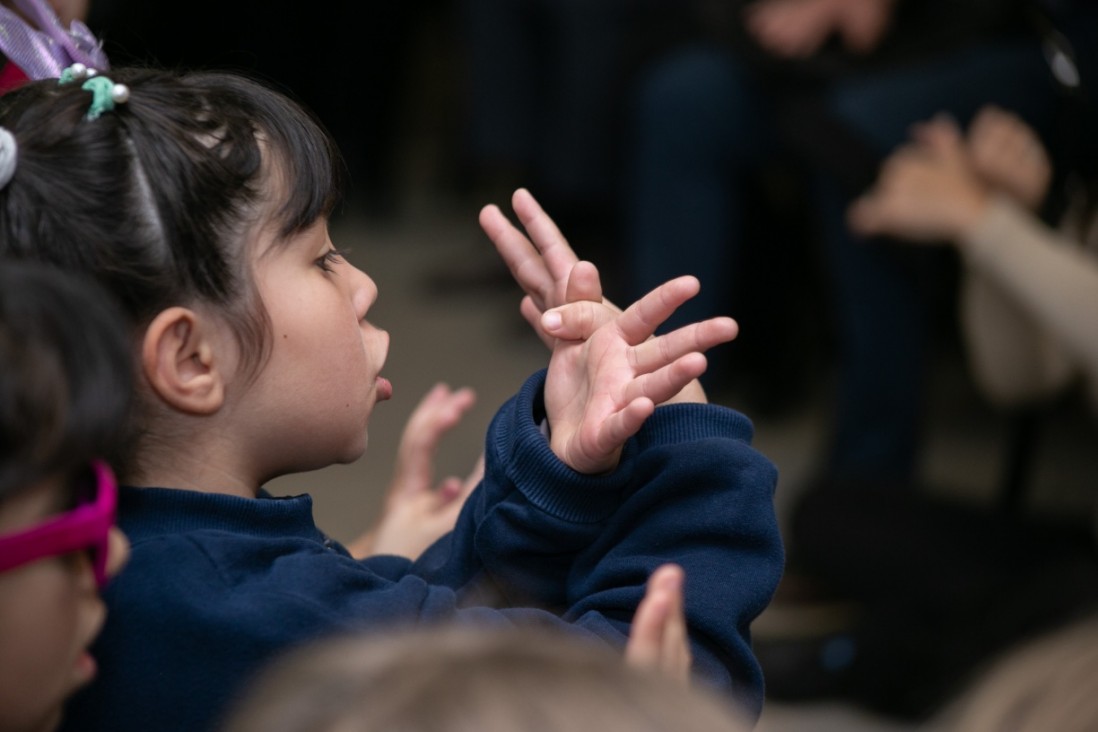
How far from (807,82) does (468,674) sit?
62.8 inches

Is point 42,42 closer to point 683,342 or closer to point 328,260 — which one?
point 328,260

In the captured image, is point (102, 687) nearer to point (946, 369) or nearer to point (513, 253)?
point (513, 253)

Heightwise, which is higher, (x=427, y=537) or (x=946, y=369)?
(x=427, y=537)

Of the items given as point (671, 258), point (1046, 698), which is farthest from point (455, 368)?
point (1046, 698)

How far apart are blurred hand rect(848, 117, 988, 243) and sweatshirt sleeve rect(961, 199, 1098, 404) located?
3 cm

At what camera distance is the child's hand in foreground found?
0.88m

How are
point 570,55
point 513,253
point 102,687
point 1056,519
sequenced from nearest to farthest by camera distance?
point 102,687 → point 513,253 → point 1056,519 → point 570,55

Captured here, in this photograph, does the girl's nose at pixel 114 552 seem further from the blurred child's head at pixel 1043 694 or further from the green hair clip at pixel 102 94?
the blurred child's head at pixel 1043 694

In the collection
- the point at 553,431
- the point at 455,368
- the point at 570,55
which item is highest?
the point at 553,431

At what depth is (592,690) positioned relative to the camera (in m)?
0.47

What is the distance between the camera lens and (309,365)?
31.4 inches

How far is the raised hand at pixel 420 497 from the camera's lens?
39.4 inches

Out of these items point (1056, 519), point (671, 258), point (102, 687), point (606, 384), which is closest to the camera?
point (102, 687)

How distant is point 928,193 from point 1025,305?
8.2 inches
